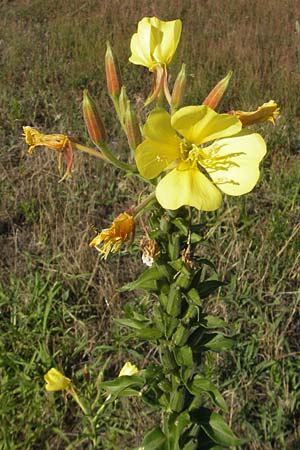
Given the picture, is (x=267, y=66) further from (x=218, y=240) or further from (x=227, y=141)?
(x=227, y=141)

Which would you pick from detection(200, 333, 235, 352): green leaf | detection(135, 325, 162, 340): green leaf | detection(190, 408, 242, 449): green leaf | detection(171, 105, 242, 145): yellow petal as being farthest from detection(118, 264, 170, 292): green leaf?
detection(190, 408, 242, 449): green leaf

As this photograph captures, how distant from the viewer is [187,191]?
1030 mm

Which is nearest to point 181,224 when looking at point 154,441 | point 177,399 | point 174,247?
point 174,247

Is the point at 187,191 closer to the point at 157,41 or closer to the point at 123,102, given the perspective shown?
the point at 123,102

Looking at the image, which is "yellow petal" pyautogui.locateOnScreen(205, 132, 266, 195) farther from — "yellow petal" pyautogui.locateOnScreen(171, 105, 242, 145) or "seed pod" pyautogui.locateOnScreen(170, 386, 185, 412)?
"seed pod" pyautogui.locateOnScreen(170, 386, 185, 412)

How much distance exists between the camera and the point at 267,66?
17.8 feet

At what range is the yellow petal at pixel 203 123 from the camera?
100cm

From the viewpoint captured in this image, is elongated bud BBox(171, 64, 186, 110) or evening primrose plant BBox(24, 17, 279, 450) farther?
elongated bud BBox(171, 64, 186, 110)

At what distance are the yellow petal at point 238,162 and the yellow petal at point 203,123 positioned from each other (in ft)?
0.16

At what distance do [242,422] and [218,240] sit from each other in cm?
98

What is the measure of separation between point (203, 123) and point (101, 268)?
2018 mm

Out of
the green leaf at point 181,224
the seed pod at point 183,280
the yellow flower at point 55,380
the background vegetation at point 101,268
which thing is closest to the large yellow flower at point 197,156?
the green leaf at point 181,224

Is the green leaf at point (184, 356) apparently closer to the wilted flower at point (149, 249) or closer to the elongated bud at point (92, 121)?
the wilted flower at point (149, 249)

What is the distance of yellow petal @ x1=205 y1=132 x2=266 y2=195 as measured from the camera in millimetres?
1083
